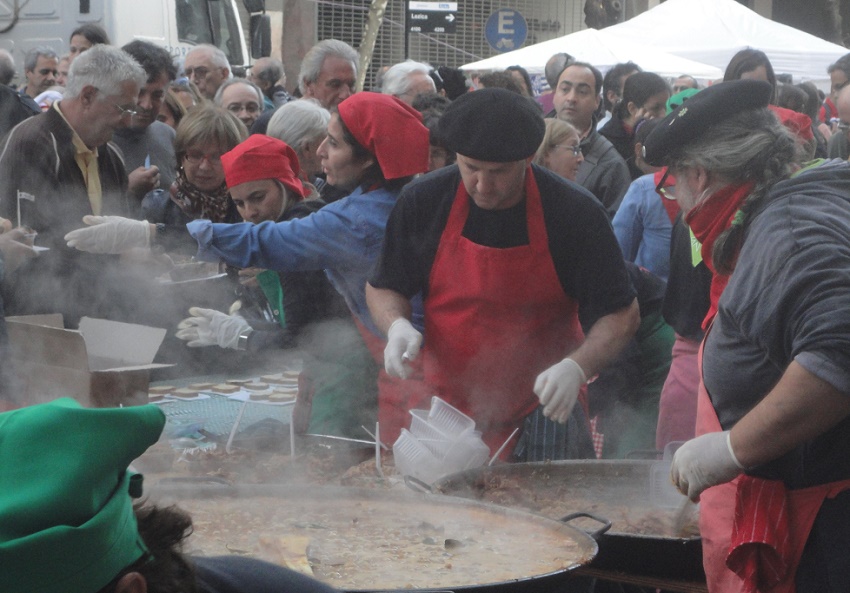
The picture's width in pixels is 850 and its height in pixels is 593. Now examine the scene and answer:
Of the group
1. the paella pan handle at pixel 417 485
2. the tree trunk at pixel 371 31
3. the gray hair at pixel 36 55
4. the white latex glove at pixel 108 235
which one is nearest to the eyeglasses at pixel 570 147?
the white latex glove at pixel 108 235

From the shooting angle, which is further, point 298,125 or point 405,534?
point 298,125

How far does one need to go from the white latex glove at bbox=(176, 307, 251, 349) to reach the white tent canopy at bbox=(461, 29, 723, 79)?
7.69 meters

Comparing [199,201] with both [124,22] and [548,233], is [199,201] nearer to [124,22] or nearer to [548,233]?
[548,233]

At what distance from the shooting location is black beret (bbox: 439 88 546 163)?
2.90 metres

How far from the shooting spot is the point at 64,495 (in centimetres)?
110

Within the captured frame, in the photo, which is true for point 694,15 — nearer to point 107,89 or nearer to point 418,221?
point 107,89

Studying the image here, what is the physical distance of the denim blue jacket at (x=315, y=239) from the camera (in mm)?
3426

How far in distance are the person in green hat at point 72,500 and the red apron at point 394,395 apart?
1996 mm

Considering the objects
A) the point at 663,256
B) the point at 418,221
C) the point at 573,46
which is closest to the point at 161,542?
the point at 418,221

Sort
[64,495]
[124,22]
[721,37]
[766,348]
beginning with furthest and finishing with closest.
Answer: [721,37]
[124,22]
[766,348]
[64,495]

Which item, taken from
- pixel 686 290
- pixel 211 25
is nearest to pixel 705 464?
pixel 686 290

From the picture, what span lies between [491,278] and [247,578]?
5.45 ft

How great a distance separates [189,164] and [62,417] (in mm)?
3946

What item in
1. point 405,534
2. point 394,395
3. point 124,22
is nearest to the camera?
point 405,534
